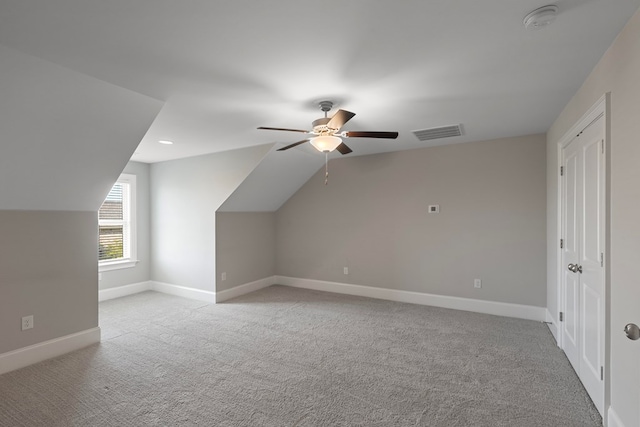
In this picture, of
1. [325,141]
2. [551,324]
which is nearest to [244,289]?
[325,141]

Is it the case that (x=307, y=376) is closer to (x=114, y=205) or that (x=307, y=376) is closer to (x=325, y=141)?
(x=325, y=141)

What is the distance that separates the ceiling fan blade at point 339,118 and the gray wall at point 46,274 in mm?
2859

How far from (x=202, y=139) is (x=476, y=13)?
3.37m

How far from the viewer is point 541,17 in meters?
1.51

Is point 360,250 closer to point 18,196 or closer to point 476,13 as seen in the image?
point 476,13

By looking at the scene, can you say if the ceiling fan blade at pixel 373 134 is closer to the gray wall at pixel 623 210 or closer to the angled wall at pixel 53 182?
the gray wall at pixel 623 210

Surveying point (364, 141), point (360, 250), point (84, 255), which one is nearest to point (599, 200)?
point (364, 141)

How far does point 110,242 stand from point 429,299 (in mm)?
5234

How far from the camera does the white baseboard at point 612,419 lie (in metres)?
1.72

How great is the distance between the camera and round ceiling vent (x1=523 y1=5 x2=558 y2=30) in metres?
1.47

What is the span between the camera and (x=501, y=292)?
4008 mm

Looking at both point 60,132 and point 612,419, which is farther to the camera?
point 60,132

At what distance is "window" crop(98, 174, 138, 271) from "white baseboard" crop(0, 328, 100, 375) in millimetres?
1941

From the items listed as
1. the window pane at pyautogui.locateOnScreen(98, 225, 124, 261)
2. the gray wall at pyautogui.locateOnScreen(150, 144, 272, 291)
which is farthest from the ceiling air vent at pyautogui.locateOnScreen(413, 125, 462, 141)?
the window pane at pyautogui.locateOnScreen(98, 225, 124, 261)
